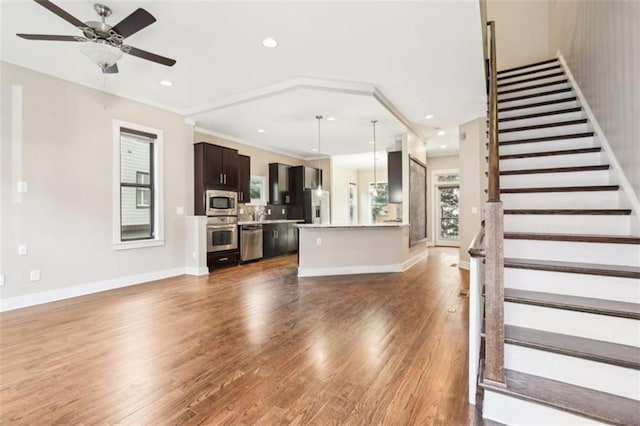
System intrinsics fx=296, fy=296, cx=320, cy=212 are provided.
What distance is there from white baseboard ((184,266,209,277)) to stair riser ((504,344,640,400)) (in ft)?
16.1

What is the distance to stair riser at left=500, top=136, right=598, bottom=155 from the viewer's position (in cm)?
303

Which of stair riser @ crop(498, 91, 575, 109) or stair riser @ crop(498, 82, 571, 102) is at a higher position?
stair riser @ crop(498, 82, 571, 102)

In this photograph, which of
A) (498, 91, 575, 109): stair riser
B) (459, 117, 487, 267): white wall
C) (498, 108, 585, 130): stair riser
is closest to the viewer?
(498, 108, 585, 130): stair riser

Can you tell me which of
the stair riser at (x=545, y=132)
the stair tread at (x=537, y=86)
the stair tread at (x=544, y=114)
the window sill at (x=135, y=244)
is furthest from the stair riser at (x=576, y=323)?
the window sill at (x=135, y=244)

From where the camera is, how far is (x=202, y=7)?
2617 mm

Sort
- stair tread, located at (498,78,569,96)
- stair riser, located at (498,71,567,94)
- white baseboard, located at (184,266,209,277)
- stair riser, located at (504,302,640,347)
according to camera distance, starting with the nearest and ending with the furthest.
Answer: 1. stair riser, located at (504,302,640,347)
2. stair tread, located at (498,78,569,96)
3. stair riser, located at (498,71,567,94)
4. white baseboard, located at (184,266,209,277)

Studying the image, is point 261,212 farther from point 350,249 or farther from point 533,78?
point 533,78

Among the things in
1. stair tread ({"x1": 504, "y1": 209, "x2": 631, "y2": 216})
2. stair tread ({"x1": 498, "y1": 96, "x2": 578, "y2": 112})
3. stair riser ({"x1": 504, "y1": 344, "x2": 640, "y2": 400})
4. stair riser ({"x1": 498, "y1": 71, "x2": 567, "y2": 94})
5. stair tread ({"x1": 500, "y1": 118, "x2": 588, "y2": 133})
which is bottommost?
stair riser ({"x1": 504, "y1": 344, "x2": 640, "y2": 400})

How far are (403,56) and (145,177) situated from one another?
4381 millimetres

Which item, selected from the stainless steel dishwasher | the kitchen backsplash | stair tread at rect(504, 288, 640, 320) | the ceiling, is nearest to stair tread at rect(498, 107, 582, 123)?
the ceiling

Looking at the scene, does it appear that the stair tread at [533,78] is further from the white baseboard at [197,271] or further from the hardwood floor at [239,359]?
the white baseboard at [197,271]

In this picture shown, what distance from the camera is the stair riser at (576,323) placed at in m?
1.55

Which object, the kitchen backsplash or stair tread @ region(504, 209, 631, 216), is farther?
the kitchen backsplash

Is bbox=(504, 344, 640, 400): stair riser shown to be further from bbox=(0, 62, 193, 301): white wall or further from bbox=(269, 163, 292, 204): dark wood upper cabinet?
bbox=(269, 163, 292, 204): dark wood upper cabinet
